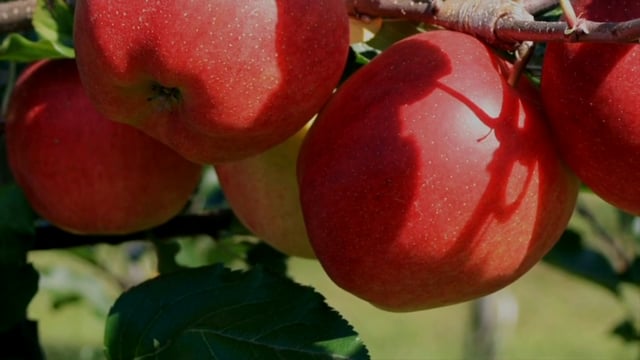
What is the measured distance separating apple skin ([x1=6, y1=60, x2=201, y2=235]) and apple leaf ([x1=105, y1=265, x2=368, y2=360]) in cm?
11

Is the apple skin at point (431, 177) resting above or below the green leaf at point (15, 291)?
above

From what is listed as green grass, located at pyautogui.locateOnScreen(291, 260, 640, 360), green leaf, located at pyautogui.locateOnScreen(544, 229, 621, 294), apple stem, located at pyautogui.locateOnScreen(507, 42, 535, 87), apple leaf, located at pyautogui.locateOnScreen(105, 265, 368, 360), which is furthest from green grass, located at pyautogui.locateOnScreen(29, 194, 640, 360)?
apple stem, located at pyautogui.locateOnScreen(507, 42, 535, 87)

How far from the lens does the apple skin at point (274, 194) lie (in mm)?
1040

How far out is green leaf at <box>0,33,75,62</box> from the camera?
97 cm

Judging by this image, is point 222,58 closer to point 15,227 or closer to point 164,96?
point 164,96

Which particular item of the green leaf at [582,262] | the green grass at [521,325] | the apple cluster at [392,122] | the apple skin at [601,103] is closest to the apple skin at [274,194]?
the apple cluster at [392,122]

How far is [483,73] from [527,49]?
0.04 meters

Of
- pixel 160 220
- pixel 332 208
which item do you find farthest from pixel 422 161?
pixel 160 220

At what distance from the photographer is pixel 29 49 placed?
0.99 m

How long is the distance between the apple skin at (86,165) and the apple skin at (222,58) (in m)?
0.24

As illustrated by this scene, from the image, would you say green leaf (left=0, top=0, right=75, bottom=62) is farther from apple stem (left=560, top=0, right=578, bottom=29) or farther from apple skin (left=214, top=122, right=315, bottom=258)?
apple stem (left=560, top=0, right=578, bottom=29)

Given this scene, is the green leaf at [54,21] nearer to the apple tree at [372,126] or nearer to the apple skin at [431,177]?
the apple tree at [372,126]

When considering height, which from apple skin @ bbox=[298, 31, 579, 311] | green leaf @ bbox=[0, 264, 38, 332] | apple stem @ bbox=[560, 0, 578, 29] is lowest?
green leaf @ bbox=[0, 264, 38, 332]

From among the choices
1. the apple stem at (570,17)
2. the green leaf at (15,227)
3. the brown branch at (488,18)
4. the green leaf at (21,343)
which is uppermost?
the apple stem at (570,17)
